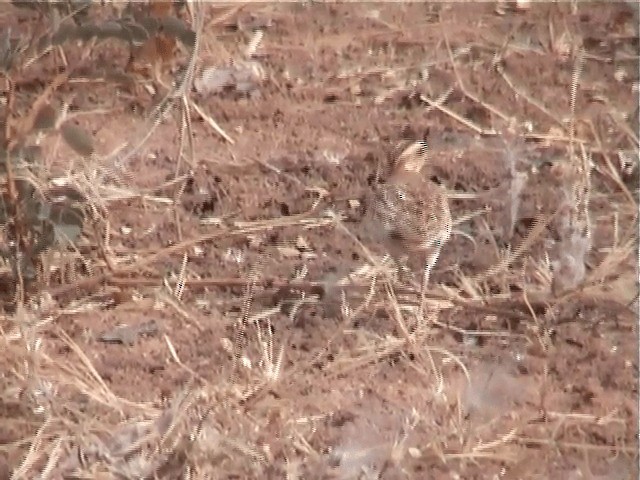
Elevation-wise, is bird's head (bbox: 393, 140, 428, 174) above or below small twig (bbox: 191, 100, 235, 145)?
below

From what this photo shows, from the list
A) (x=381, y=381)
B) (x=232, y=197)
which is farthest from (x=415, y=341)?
(x=232, y=197)

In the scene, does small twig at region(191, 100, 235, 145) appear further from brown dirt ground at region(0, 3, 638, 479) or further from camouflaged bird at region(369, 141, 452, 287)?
camouflaged bird at region(369, 141, 452, 287)

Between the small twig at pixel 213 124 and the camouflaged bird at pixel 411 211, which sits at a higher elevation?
the small twig at pixel 213 124

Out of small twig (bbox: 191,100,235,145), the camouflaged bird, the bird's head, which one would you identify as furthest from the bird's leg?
small twig (bbox: 191,100,235,145)

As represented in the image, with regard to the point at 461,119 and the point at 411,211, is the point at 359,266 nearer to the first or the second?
the point at 411,211

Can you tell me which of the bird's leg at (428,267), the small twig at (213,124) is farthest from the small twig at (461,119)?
the small twig at (213,124)

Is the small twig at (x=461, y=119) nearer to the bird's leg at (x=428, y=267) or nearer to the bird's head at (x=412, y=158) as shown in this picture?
the bird's head at (x=412, y=158)

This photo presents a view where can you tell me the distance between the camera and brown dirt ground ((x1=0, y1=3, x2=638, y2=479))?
3.61ft

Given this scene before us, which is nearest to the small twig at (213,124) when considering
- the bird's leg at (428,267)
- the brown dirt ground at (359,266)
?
the brown dirt ground at (359,266)

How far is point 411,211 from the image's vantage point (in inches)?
44.1

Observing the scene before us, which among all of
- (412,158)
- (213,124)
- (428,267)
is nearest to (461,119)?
(412,158)

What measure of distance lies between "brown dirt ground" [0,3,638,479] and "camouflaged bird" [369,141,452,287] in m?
0.02

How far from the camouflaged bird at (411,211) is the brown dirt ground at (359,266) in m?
0.02

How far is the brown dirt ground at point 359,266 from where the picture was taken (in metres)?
1.10
